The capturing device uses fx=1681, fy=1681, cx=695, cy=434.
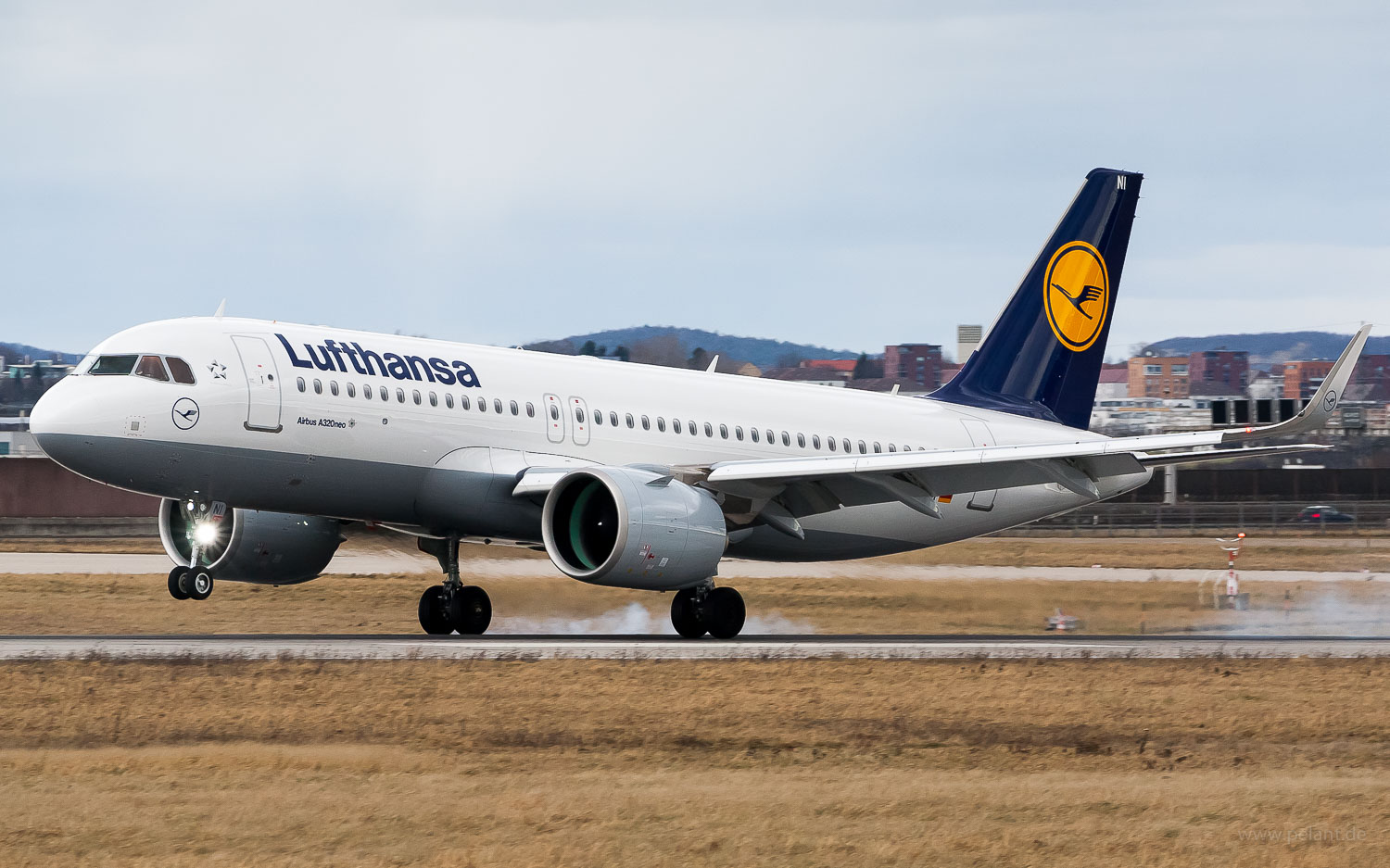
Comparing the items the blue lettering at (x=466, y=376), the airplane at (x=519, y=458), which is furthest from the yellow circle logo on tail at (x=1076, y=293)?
the blue lettering at (x=466, y=376)

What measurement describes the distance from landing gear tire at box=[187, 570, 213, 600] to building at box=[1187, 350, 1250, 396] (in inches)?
3877

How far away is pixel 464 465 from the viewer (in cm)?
2356

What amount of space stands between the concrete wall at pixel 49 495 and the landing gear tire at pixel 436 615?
40.6m

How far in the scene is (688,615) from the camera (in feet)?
80.2

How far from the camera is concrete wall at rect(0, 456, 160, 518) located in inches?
2514

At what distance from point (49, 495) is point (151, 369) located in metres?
46.5

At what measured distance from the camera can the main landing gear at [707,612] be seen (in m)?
24.4

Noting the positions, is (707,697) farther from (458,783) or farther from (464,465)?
(464,465)

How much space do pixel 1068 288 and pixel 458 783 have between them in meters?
20.8

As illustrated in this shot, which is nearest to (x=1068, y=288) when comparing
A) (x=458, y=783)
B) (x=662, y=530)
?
(x=662, y=530)

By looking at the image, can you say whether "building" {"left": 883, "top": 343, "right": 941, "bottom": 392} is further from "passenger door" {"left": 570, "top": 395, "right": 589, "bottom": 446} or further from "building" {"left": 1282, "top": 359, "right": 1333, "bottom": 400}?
"passenger door" {"left": 570, "top": 395, "right": 589, "bottom": 446}

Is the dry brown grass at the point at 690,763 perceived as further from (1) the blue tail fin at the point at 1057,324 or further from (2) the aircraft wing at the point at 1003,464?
(1) the blue tail fin at the point at 1057,324

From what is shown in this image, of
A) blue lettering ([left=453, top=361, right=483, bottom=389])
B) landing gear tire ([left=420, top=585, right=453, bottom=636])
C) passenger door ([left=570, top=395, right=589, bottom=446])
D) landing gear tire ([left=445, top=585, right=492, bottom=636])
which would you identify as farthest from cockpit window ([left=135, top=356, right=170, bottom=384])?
landing gear tire ([left=445, top=585, right=492, bottom=636])

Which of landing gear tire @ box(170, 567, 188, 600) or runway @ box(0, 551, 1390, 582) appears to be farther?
runway @ box(0, 551, 1390, 582)
